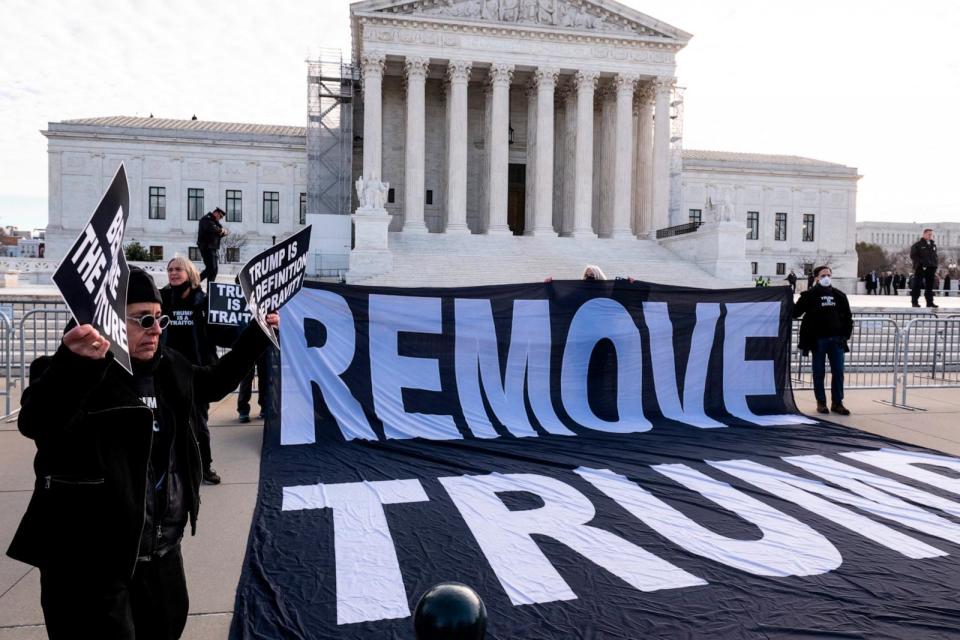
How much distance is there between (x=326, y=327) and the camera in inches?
303

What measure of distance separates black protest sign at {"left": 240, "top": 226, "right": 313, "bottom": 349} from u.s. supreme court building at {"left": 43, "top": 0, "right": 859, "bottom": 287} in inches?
897

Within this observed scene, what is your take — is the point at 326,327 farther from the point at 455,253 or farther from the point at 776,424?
the point at 455,253

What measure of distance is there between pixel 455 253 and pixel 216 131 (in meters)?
28.9

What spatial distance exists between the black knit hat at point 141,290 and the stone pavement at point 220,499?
186 cm

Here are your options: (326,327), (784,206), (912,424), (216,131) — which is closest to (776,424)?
(912,424)

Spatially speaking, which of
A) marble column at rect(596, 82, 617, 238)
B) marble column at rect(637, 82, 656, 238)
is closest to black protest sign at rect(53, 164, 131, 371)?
marble column at rect(596, 82, 617, 238)

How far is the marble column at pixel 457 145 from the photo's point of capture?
35.9m

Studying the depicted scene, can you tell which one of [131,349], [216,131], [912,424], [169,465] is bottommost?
[912,424]

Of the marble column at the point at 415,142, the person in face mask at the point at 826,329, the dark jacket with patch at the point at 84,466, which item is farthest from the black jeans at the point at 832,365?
the marble column at the point at 415,142

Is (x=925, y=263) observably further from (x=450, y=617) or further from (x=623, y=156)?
(x=450, y=617)

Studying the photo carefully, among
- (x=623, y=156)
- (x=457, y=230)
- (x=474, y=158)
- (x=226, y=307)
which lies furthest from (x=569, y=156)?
(x=226, y=307)

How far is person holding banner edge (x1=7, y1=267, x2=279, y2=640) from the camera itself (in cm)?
215

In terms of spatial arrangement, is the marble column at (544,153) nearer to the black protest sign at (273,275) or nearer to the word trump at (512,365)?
the word trump at (512,365)

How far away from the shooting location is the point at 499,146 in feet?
120
